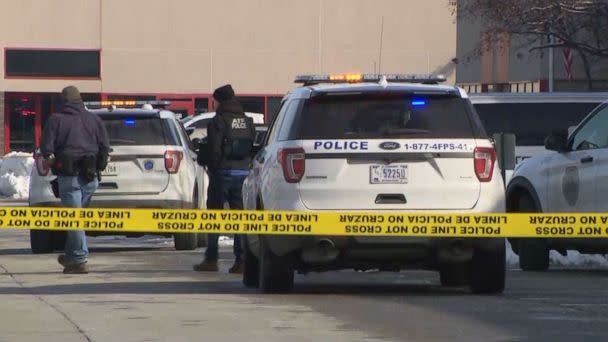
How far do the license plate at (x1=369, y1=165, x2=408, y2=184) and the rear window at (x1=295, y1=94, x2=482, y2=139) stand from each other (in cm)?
26

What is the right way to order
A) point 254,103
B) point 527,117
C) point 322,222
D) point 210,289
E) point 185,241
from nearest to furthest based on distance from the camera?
point 322,222
point 210,289
point 185,241
point 527,117
point 254,103

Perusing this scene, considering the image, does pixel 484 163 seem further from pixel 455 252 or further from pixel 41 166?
pixel 41 166

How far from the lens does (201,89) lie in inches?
2200

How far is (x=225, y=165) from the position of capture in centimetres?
1603

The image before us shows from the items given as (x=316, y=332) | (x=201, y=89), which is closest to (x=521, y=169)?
(x=316, y=332)

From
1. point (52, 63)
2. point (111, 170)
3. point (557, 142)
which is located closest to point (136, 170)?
point (111, 170)

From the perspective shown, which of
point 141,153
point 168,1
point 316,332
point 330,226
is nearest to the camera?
point 316,332

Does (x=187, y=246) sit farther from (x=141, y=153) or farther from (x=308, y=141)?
(x=308, y=141)

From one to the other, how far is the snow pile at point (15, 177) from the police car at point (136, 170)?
16899mm

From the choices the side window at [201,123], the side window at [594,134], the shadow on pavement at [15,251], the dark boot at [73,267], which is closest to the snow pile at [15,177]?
the side window at [201,123]

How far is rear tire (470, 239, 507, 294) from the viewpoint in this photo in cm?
1267

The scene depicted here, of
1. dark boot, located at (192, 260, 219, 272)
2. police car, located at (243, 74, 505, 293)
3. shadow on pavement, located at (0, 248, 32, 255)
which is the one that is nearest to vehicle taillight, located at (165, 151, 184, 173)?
shadow on pavement, located at (0, 248, 32, 255)

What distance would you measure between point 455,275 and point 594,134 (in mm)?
2447

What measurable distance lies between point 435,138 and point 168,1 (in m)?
43.9
